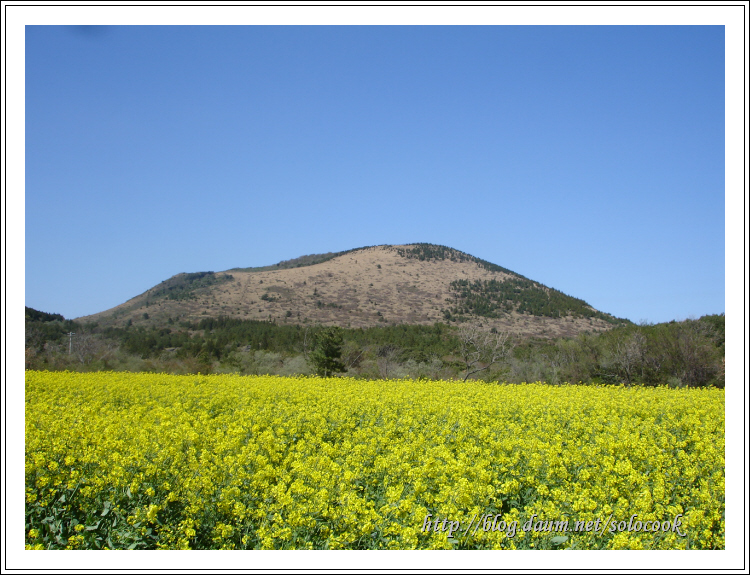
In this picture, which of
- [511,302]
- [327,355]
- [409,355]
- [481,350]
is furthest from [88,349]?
[511,302]

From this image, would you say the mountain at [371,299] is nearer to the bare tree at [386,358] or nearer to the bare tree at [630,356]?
the bare tree at [386,358]

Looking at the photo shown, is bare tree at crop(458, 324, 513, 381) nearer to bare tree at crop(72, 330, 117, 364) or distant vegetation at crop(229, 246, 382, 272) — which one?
bare tree at crop(72, 330, 117, 364)

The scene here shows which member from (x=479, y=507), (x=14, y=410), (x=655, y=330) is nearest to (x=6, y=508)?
(x=14, y=410)

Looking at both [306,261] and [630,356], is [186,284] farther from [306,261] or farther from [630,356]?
[630,356]

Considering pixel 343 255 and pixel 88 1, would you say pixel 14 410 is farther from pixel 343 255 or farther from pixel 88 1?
pixel 343 255

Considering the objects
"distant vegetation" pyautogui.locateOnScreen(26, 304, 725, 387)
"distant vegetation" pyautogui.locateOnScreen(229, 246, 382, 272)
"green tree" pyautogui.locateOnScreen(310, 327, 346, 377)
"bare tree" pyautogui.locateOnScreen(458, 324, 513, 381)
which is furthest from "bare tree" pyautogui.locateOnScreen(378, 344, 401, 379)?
"distant vegetation" pyautogui.locateOnScreen(229, 246, 382, 272)
